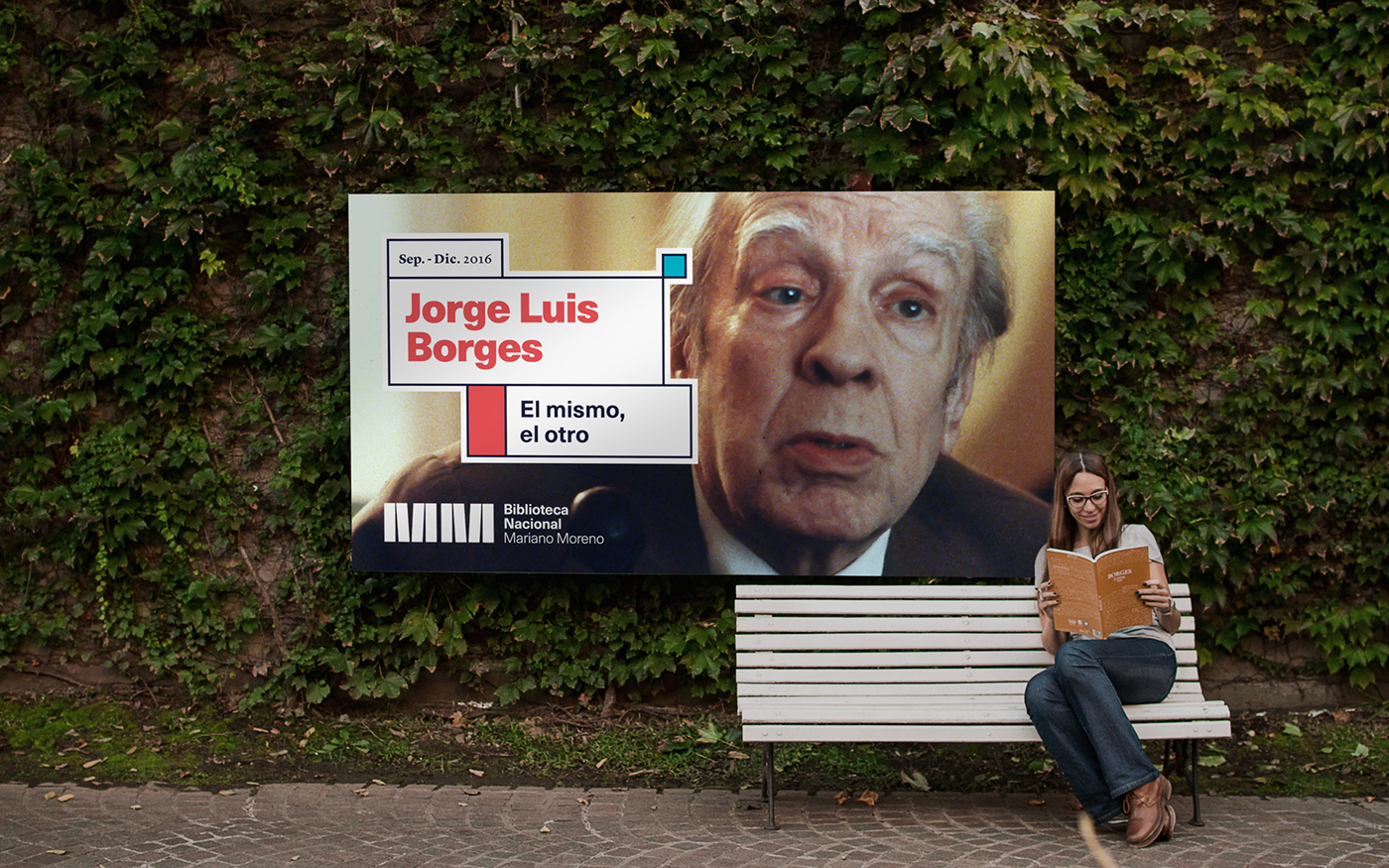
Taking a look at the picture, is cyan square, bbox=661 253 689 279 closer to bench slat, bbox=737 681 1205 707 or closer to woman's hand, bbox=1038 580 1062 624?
bench slat, bbox=737 681 1205 707

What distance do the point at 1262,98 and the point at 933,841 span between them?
13.3 ft

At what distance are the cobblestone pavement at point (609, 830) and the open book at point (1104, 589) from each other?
0.84 meters

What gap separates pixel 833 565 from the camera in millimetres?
5582

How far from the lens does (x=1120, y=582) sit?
13.6 feet

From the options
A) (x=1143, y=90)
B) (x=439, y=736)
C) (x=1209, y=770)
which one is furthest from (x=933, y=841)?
(x=1143, y=90)

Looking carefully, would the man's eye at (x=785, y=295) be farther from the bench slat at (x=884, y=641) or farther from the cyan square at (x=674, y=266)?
the bench slat at (x=884, y=641)

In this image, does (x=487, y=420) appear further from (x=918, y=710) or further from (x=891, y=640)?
(x=918, y=710)

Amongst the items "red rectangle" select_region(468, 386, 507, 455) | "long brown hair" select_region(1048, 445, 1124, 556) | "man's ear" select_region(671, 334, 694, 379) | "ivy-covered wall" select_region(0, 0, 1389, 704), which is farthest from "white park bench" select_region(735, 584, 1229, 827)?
"red rectangle" select_region(468, 386, 507, 455)

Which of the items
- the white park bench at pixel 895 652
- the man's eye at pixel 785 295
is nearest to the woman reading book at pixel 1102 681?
the white park bench at pixel 895 652

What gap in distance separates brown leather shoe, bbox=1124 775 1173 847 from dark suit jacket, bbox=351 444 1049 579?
1.50m

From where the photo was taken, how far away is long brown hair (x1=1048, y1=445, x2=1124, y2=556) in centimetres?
445

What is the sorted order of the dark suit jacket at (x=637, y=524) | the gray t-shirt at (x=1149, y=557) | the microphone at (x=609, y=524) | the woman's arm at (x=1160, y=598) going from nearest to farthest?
the woman's arm at (x=1160, y=598)
the gray t-shirt at (x=1149, y=557)
the dark suit jacket at (x=637, y=524)
the microphone at (x=609, y=524)

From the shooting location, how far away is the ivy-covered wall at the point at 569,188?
18.7 feet

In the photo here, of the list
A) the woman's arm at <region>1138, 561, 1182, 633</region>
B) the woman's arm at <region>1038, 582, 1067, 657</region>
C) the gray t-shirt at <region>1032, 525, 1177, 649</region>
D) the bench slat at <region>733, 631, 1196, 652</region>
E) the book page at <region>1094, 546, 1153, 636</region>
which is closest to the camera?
the book page at <region>1094, 546, 1153, 636</region>
